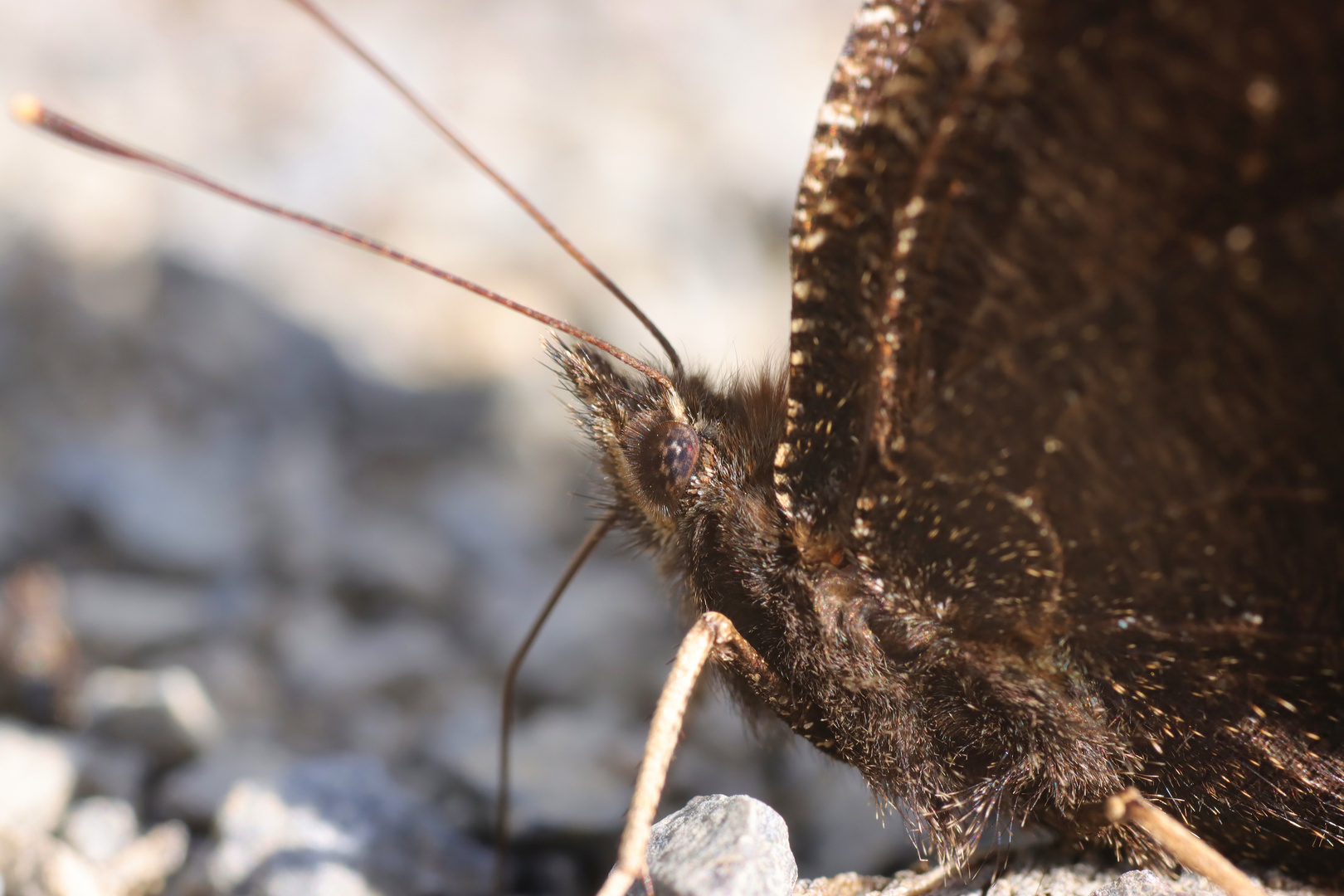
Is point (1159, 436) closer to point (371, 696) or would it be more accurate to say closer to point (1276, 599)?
point (1276, 599)

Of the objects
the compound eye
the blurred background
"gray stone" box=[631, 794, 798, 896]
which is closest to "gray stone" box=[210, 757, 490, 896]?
the blurred background

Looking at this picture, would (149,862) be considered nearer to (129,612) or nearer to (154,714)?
(154,714)

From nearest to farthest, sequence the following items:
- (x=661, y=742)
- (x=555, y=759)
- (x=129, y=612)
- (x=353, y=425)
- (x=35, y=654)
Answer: (x=661, y=742), (x=555, y=759), (x=35, y=654), (x=129, y=612), (x=353, y=425)

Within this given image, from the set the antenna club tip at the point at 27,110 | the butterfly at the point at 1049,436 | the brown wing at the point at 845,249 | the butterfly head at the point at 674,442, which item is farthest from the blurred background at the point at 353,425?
the antenna club tip at the point at 27,110

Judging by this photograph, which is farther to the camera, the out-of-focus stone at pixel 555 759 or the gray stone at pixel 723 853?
the out-of-focus stone at pixel 555 759

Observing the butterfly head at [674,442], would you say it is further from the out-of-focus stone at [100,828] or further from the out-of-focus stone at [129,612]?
the out-of-focus stone at [129,612]

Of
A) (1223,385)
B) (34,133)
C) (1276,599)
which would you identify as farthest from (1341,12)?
(34,133)

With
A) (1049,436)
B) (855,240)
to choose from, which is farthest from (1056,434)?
(855,240)
